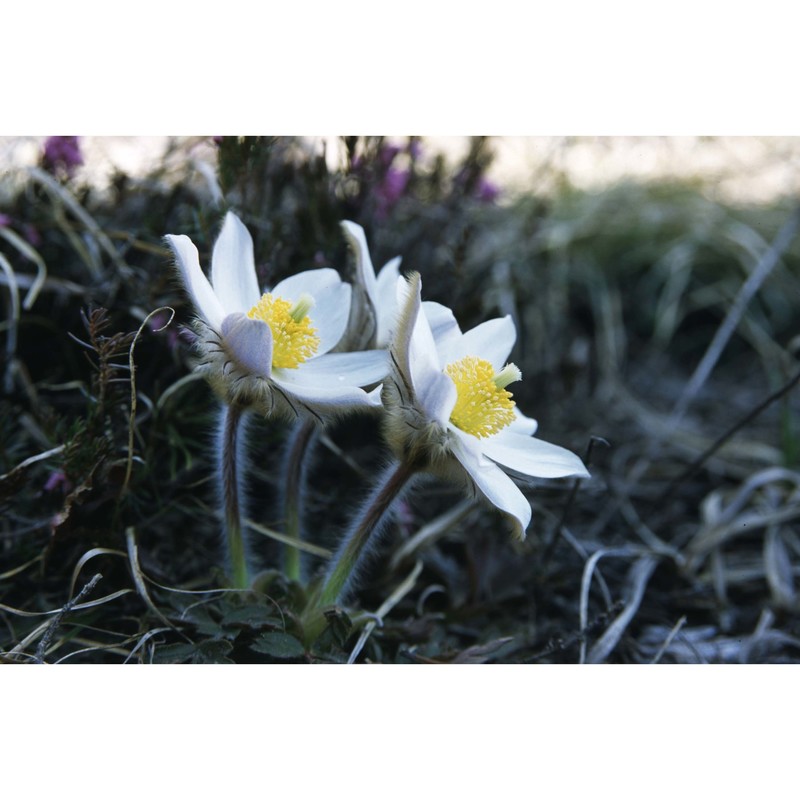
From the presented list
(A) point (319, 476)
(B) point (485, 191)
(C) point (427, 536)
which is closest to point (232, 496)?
(C) point (427, 536)

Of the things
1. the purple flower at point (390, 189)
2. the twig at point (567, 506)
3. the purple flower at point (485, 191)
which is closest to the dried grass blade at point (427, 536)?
the twig at point (567, 506)

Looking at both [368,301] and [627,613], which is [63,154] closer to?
[368,301]

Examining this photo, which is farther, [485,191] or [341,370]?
[485,191]

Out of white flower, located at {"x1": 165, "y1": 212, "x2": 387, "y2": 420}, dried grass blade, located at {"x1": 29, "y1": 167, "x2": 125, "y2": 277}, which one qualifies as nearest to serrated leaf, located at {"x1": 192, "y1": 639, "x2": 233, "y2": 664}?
white flower, located at {"x1": 165, "y1": 212, "x2": 387, "y2": 420}

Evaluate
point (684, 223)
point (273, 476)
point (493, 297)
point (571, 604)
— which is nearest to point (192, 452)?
point (273, 476)

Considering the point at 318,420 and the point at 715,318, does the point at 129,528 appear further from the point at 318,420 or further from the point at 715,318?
the point at 715,318

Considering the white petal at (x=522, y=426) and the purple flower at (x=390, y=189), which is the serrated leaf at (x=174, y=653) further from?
the purple flower at (x=390, y=189)

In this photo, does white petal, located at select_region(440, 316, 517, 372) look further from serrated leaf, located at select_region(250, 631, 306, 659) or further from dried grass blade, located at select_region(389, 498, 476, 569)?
serrated leaf, located at select_region(250, 631, 306, 659)
